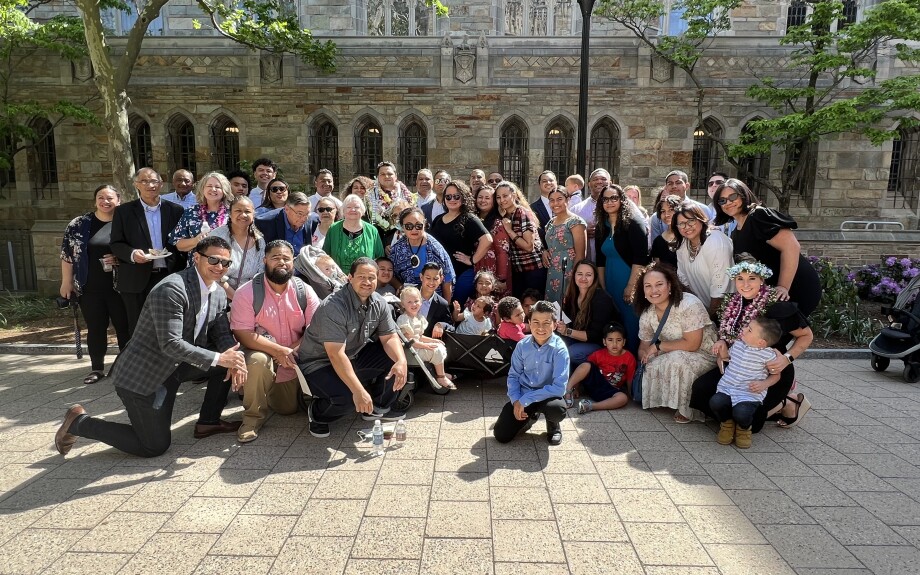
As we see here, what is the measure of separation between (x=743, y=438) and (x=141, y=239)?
235 inches

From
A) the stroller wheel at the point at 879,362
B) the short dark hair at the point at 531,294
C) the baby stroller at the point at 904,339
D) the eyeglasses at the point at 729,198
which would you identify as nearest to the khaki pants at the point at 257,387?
the short dark hair at the point at 531,294

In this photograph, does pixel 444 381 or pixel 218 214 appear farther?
pixel 218 214

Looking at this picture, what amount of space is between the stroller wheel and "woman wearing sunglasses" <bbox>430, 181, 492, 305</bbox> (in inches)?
196

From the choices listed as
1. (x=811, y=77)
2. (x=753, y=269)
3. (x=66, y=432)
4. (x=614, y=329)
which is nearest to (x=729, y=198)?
(x=753, y=269)

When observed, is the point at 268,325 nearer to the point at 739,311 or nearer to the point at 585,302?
the point at 585,302

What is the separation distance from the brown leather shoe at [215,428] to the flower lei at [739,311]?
4.32 m

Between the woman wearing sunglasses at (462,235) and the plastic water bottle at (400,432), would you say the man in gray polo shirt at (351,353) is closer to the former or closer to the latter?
the plastic water bottle at (400,432)

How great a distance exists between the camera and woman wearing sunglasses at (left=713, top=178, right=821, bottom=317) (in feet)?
15.4

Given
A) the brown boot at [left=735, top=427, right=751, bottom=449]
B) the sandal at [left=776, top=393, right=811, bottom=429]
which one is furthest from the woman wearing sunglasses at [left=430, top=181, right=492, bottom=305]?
the sandal at [left=776, top=393, right=811, bottom=429]

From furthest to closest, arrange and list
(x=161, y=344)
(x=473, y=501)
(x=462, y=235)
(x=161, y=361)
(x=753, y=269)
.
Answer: (x=462, y=235), (x=753, y=269), (x=161, y=361), (x=161, y=344), (x=473, y=501)

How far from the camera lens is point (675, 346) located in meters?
4.96

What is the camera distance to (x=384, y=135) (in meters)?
14.0

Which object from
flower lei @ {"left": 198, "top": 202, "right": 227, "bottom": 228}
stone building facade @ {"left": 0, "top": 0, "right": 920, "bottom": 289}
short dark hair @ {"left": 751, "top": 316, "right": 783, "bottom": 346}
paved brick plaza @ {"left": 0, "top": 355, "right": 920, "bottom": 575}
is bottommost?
paved brick plaza @ {"left": 0, "top": 355, "right": 920, "bottom": 575}

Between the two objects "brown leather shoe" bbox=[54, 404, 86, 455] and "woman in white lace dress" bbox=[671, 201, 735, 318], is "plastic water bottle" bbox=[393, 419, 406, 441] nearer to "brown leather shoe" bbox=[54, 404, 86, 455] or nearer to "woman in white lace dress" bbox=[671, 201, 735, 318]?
"brown leather shoe" bbox=[54, 404, 86, 455]
